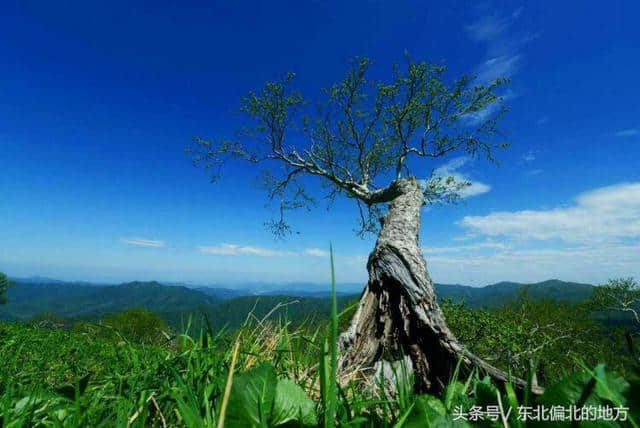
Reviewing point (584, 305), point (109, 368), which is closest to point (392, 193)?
point (109, 368)

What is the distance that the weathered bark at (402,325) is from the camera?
14.7ft

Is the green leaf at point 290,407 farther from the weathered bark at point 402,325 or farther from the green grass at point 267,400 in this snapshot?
the weathered bark at point 402,325

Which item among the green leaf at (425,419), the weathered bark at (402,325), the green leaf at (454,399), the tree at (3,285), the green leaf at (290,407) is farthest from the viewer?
the tree at (3,285)

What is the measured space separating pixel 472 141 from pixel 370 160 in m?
4.59

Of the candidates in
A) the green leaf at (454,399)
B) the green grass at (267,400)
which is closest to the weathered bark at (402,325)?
the green leaf at (454,399)

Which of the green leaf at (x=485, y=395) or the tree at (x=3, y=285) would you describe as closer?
the green leaf at (x=485, y=395)

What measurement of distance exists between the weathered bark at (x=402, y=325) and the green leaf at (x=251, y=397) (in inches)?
125

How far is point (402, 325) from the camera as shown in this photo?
509 cm

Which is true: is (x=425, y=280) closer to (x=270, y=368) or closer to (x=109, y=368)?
(x=109, y=368)

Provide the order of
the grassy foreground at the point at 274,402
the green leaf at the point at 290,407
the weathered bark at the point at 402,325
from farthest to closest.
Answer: the weathered bark at the point at 402,325 → the green leaf at the point at 290,407 → the grassy foreground at the point at 274,402

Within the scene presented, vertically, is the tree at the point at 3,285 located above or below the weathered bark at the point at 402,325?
below

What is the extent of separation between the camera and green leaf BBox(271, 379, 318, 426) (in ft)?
3.42

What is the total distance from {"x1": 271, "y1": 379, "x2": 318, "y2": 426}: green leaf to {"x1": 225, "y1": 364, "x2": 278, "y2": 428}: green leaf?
44mm

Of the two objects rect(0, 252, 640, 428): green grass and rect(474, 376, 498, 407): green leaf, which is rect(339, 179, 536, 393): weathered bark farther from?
rect(474, 376, 498, 407): green leaf
